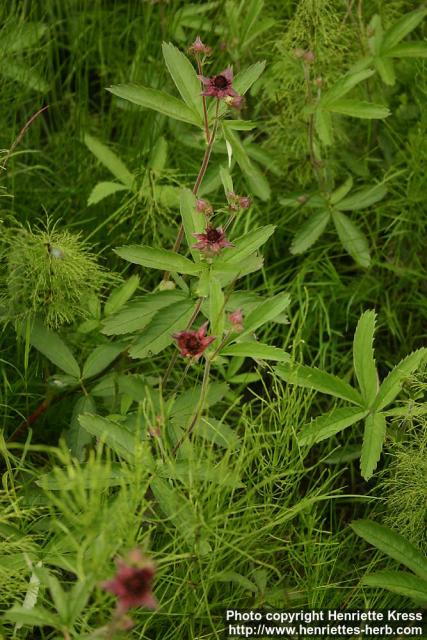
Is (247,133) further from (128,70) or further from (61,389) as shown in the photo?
(61,389)

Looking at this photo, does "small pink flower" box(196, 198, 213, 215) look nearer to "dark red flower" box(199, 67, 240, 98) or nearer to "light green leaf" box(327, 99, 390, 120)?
"dark red flower" box(199, 67, 240, 98)

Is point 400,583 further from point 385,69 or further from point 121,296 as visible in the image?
point 385,69

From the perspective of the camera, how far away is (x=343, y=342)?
2285 millimetres

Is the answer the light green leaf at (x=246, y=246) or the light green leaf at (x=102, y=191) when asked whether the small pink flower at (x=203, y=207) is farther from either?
the light green leaf at (x=102, y=191)

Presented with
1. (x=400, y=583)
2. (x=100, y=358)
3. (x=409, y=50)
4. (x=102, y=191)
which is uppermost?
(x=409, y=50)

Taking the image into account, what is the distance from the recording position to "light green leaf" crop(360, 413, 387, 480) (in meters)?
1.63

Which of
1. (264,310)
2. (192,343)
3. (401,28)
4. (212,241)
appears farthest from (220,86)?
(401,28)

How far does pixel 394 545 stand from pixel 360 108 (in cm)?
106

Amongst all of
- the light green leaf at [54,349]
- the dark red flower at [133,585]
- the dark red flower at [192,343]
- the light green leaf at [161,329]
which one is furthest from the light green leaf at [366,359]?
the dark red flower at [133,585]

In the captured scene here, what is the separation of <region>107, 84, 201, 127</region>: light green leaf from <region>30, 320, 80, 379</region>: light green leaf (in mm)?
536

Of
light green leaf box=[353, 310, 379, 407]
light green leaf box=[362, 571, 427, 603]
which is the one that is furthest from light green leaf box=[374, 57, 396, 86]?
light green leaf box=[362, 571, 427, 603]

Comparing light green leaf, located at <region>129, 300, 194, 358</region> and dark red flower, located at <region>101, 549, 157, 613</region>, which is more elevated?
dark red flower, located at <region>101, 549, 157, 613</region>

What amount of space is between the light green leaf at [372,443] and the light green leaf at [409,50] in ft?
3.36

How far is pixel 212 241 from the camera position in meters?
1.54
